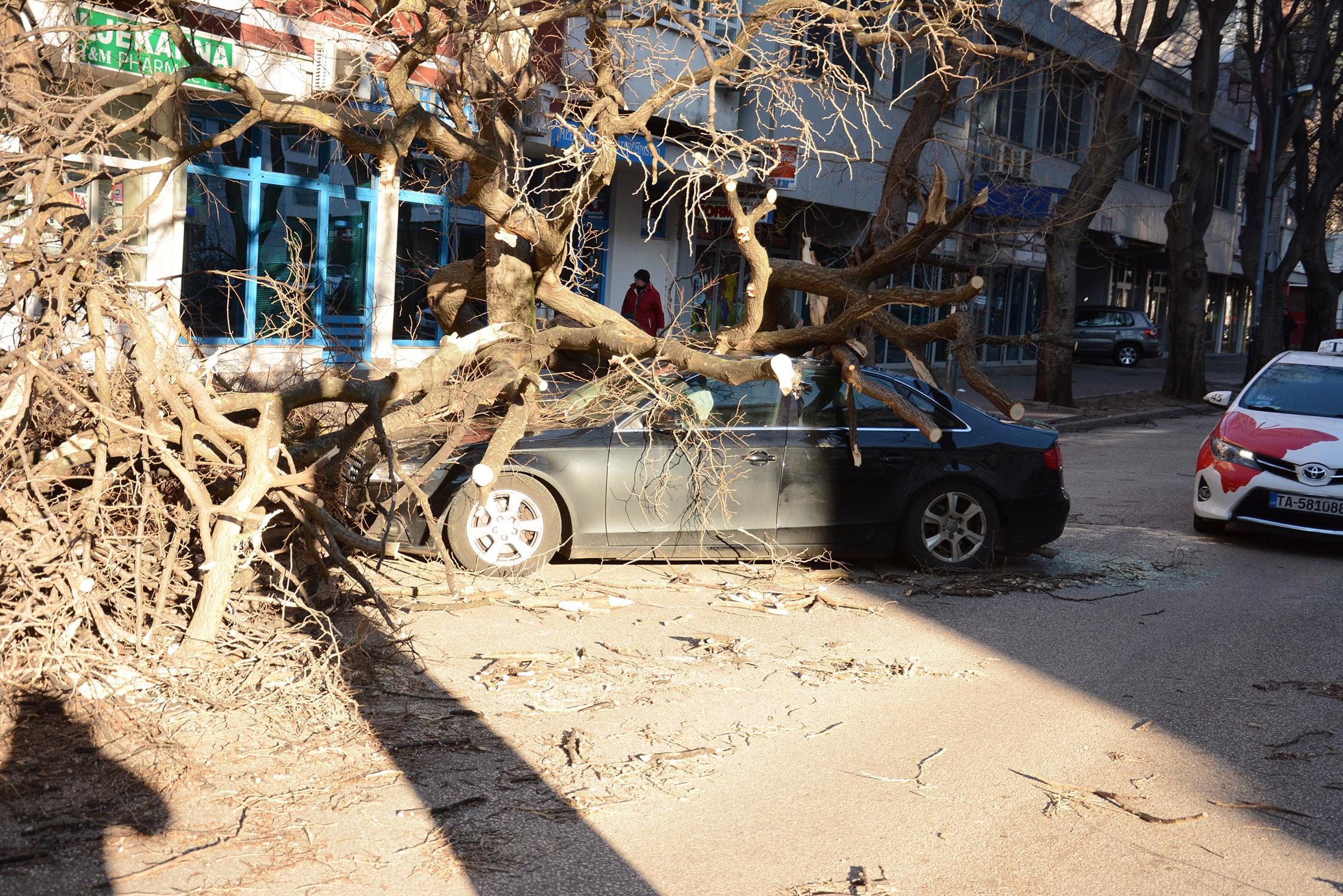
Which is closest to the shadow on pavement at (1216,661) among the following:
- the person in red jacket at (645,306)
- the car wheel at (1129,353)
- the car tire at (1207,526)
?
the car tire at (1207,526)

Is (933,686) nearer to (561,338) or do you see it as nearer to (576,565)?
(576,565)

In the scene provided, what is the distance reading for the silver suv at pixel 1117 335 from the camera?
3875 cm

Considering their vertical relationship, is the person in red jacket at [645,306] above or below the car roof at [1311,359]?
above

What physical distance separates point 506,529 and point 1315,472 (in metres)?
6.47

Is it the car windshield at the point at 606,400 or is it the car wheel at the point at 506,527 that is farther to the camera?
the car windshield at the point at 606,400

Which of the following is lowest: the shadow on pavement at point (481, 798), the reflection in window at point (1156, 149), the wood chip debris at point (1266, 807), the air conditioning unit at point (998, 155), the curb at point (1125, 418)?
the shadow on pavement at point (481, 798)

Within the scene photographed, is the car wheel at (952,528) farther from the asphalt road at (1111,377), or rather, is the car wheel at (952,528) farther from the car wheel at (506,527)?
the asphalt road at (1111,377)

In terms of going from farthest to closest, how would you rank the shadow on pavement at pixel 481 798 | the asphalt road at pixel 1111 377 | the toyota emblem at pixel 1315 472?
the asphalt road at pixel 1111 377
the toyota emblem at pixel 1315 472
the shadow on pavement at pixel 481 798

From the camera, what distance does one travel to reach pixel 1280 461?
10242 mm

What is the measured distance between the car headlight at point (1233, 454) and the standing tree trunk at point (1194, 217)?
607 inches

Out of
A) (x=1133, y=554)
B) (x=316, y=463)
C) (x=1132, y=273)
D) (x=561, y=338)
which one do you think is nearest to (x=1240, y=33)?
(x=1132, y=273)

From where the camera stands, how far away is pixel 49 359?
5699mm

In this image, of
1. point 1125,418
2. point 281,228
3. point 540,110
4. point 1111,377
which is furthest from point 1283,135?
point 281,228

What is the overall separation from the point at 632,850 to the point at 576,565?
454 cm
